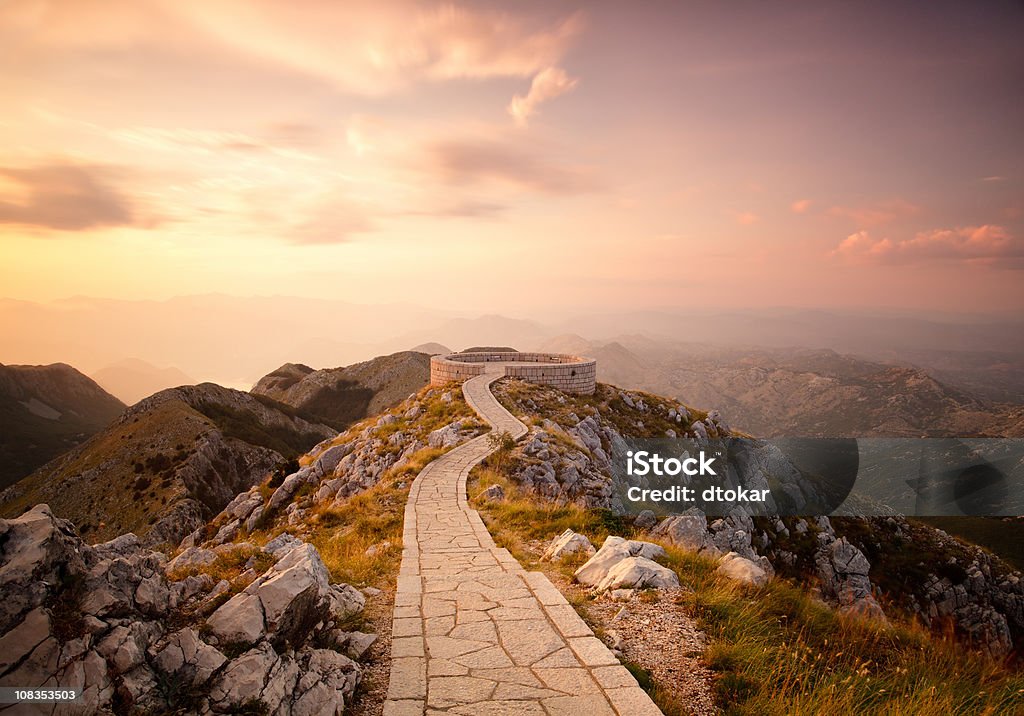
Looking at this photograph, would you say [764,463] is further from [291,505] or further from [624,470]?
[291,505]

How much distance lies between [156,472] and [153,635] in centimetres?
5665

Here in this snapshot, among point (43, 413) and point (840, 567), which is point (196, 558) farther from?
point (43, 413)

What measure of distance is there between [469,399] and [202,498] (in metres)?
36.4

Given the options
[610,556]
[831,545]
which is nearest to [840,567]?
[831,545]

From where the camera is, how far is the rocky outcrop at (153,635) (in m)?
3.43

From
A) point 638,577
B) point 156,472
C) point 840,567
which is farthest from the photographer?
point 156,472

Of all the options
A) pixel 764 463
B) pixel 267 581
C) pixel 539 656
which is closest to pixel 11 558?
pixel 267 581

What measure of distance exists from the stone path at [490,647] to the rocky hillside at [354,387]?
94330mm

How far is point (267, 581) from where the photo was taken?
526 centimetres

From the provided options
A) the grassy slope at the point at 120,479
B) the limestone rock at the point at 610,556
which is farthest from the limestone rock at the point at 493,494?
the grassy slope at the point at 120,479

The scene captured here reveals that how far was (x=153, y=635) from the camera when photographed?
13.6 feet

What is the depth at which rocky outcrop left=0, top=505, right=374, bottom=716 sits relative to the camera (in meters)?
3.43

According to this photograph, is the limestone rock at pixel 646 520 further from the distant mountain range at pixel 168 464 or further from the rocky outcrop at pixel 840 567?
the distant mountain range at pixel 168 464
